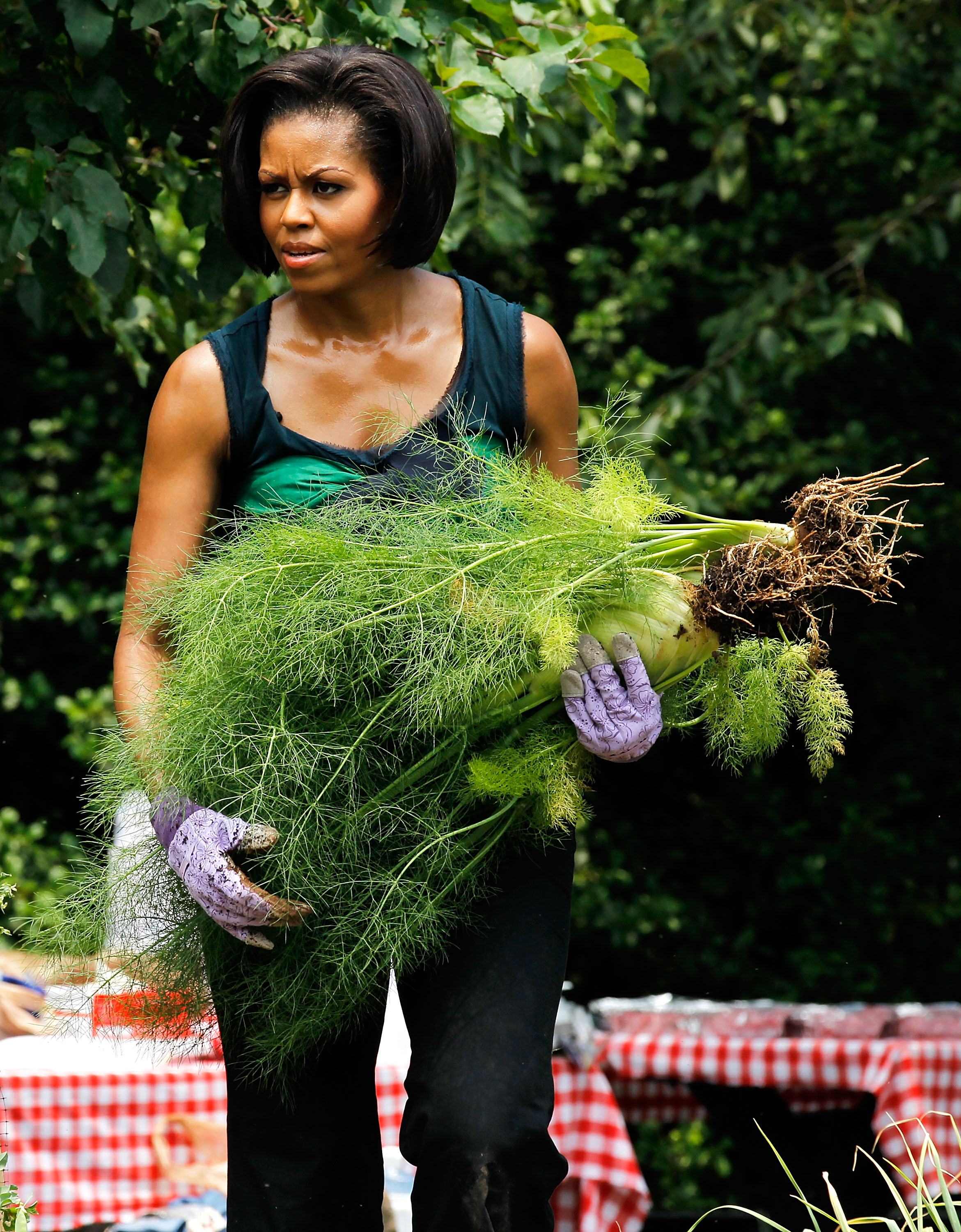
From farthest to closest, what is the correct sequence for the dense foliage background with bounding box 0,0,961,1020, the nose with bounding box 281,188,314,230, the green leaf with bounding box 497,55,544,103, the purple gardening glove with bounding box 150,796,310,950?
the dense foliage background with bounding box 0,0,961,1020, the green leaf with bounding box 497,55,544,103, the nose with bounding box 281,188,314,230, the purple gardening glove with bounding box 150,796,310,950

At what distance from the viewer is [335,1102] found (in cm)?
168

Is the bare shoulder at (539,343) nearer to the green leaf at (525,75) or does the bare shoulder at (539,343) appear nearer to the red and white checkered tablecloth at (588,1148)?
the green leaf at (525,75)

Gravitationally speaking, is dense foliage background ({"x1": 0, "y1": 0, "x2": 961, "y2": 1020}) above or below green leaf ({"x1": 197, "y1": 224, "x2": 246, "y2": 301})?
below

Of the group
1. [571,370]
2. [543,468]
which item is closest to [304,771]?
[543,468]

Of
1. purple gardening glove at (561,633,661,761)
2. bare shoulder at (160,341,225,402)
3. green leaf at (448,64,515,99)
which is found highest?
green leaf at (448,64,515,99)

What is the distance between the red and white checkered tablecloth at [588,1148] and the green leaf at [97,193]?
5.67 ft

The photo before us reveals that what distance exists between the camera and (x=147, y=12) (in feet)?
7.18

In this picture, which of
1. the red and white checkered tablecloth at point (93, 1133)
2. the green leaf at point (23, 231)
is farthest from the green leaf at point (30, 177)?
the red and white checkered tablecloth at point (93, 1133)

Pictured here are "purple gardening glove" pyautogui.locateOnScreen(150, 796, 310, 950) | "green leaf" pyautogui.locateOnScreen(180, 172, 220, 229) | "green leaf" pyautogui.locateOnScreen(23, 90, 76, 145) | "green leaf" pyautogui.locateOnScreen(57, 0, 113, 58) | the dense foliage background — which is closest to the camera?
"purple gardening glove" pyautogui.locateOnScreen(150, 796, 310, 950)

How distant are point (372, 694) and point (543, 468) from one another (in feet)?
1.14

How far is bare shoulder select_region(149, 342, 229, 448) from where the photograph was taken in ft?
5.63

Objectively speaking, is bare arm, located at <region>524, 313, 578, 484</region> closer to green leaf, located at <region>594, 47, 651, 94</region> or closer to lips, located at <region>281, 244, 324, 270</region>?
lips, located at <region>281, 244, 324, 270</region>

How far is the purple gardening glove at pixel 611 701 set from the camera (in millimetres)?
1516

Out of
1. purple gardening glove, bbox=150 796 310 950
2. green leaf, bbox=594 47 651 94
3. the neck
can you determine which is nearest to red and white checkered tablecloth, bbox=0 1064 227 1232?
purple gardening glove, bbox=150 796 310 950
